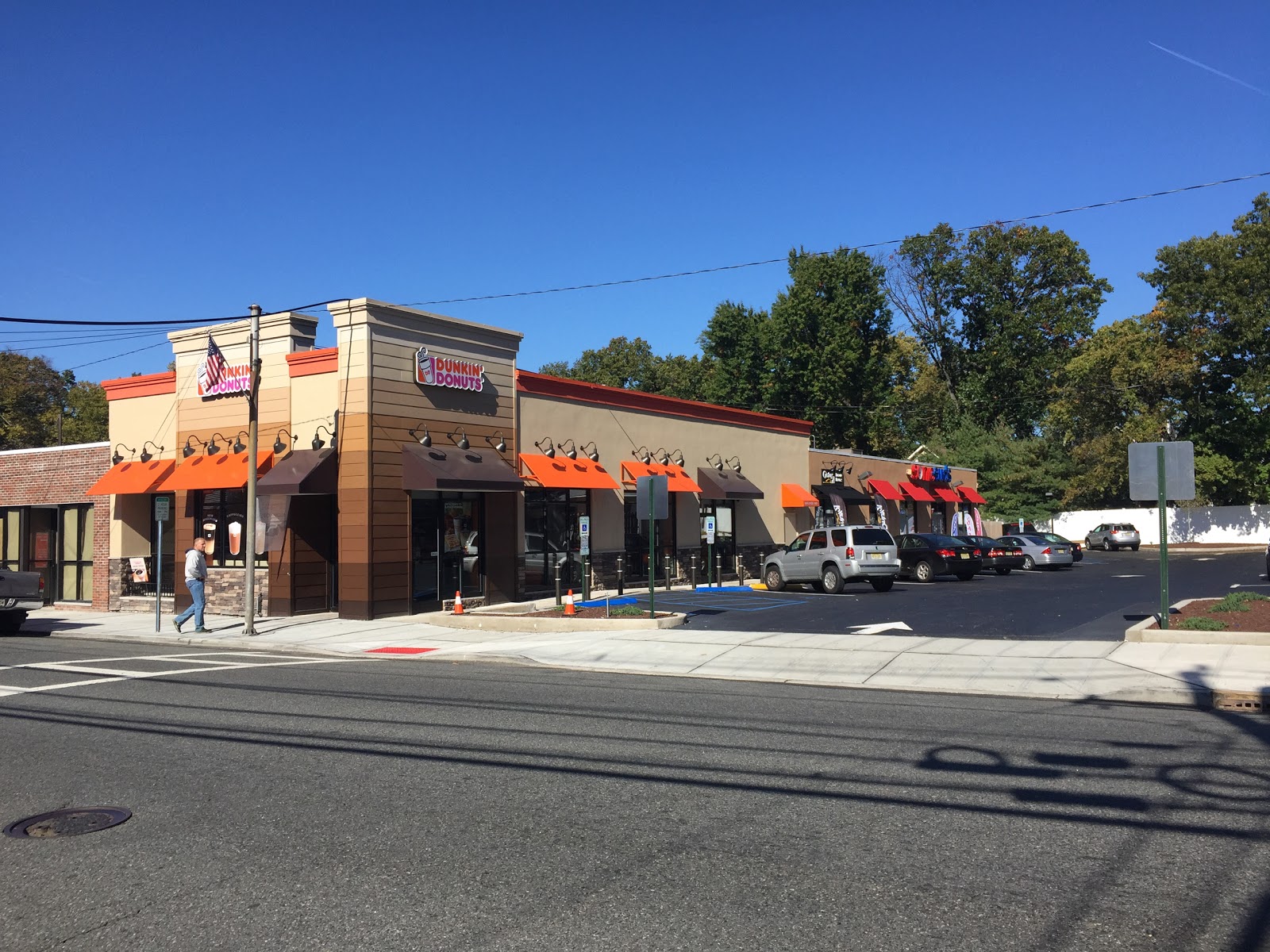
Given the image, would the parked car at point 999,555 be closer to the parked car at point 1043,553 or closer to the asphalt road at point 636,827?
the parked car at point 1043,553

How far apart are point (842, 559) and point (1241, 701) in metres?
15.7

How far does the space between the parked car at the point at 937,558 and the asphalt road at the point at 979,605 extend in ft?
1.43

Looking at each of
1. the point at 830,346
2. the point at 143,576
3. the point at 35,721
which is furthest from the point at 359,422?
the point at 830,346

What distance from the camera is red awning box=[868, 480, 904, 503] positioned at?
40844mm

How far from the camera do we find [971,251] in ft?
218

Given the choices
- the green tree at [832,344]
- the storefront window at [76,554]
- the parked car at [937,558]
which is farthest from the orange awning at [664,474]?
the green tree at [832,344]

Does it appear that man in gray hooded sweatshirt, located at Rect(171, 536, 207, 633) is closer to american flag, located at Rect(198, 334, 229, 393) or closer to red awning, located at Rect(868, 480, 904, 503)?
american flag, located at Rect(198, 334, 229, 393)

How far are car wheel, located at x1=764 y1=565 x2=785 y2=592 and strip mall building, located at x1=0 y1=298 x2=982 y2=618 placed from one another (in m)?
2.78

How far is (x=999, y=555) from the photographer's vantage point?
34531 mm

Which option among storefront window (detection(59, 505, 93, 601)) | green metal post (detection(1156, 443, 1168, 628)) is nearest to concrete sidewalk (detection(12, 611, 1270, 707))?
green metal post (detection(1156, 443, 1168, 628))

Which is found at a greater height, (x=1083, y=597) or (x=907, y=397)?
(x=907, y=397)

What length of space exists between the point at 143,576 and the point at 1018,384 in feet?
183

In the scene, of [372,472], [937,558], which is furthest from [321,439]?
[937,558]

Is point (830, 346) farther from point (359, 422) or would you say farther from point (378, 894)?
point (378, 894)
